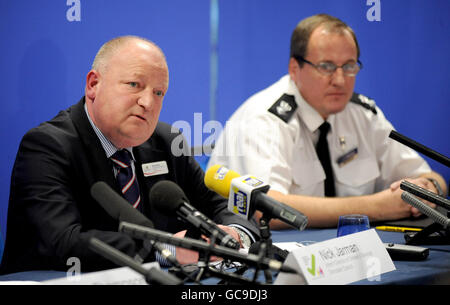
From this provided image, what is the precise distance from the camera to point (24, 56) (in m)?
2.13

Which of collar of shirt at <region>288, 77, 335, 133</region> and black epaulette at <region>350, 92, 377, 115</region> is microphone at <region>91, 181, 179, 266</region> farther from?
black epaulette at <region>350, 92, 377, 115</region>

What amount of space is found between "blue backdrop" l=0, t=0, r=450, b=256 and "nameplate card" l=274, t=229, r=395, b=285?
4.48 feet

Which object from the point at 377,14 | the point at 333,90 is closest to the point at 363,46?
the point at 377,14

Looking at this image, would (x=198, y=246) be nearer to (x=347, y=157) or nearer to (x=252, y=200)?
(x=252, y=200)

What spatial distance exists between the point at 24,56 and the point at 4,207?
624 mm

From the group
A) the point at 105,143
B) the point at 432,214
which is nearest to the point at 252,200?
the point at 432,214

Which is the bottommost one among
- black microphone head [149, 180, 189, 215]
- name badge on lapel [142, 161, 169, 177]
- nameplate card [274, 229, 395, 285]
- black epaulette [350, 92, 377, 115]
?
nameplate card [274, 229, 395, 285]

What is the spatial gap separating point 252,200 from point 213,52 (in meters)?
2.32

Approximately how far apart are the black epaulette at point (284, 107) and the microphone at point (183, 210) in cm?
156

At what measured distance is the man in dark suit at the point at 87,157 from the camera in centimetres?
154

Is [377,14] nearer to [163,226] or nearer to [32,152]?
Answer: [163,226]

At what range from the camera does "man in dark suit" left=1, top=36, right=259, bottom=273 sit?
1.54 m

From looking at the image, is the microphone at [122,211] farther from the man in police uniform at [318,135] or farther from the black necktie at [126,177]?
the man in police uniform at [318,135]

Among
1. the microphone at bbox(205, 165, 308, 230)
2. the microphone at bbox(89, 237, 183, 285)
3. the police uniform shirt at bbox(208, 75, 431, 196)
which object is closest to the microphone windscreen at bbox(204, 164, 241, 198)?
the microphone at bbox(205, 165, 308, 230)
